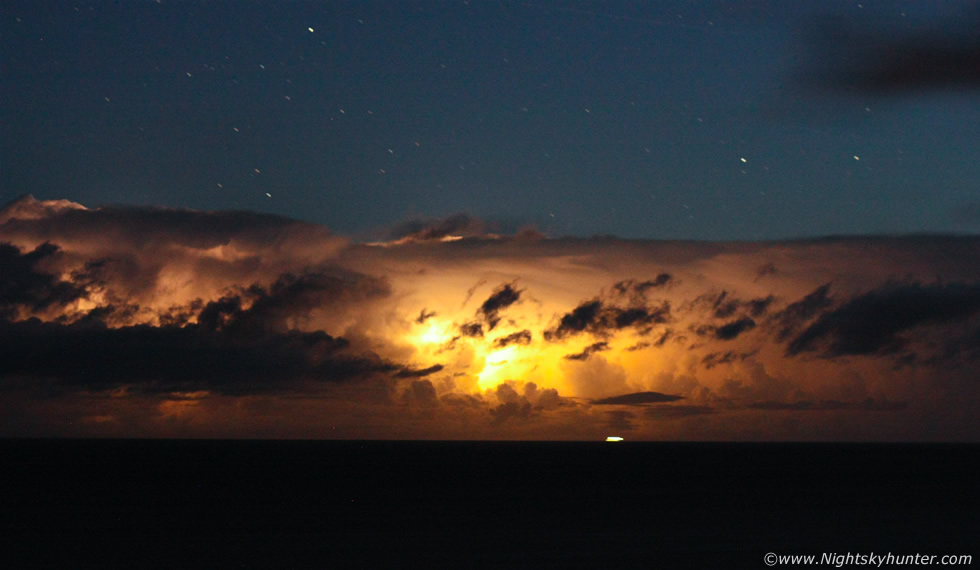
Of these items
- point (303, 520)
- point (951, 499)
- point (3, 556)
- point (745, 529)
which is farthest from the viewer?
point (951, 499)

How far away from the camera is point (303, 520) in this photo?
49.2 m

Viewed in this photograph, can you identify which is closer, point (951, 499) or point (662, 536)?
point (662, 536)

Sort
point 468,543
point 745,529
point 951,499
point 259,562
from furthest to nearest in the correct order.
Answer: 1. point 951,499
2. point 745,529
3. point 468,543
4. point 259,562

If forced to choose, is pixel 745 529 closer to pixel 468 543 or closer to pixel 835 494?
pixel 468 543

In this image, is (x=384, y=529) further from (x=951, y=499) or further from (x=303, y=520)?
(x=951, y=499)

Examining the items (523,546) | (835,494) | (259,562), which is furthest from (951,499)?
(259,562)

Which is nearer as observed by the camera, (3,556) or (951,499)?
(3,556)

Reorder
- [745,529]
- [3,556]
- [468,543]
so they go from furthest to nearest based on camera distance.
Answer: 1. [745,529]
2. [468,543]
3. [3,556]

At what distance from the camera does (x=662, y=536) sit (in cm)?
4122

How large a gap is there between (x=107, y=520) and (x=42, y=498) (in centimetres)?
2148

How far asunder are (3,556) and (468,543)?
1859 cm

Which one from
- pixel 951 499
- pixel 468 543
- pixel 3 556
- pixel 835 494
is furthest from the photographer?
pixel 835 494

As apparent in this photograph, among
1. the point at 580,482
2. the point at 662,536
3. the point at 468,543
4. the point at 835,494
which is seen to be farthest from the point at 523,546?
the point at 580,482

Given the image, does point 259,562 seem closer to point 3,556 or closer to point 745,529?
point 3,556
